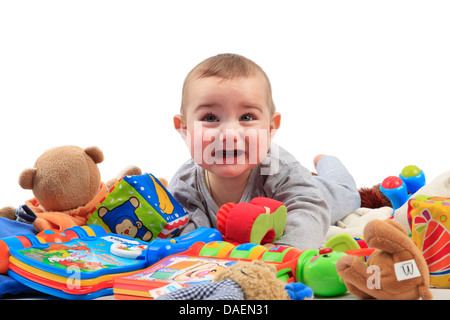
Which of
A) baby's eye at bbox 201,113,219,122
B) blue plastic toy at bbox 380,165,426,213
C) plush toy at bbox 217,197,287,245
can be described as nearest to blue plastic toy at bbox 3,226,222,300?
plush toy at bbox 217,197,287,245

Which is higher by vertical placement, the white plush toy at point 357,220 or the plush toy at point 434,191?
the plush toy at point 434,191

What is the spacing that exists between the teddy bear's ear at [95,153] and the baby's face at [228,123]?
0.24 metres

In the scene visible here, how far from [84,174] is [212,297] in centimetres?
74

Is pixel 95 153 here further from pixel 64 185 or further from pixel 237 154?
pixel 237 154

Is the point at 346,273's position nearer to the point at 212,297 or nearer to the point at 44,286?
the point at 212,297

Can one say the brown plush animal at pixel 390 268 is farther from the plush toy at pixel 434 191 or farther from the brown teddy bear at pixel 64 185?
the brown teddy bear at pixel 64 185

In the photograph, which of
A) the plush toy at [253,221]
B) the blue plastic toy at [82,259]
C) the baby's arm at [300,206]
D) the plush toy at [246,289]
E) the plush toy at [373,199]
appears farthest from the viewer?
the plush toy at [373,199]

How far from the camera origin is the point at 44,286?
2.82 feet

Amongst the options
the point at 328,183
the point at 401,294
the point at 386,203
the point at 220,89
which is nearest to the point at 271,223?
the point at 220,89

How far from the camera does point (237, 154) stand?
1.27 metres

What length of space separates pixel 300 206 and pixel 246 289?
0.69 m

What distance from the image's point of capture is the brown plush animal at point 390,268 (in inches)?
25.1

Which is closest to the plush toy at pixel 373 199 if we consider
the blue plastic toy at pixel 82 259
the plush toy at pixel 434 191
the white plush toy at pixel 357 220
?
the white plush toy at pixel 357 220
